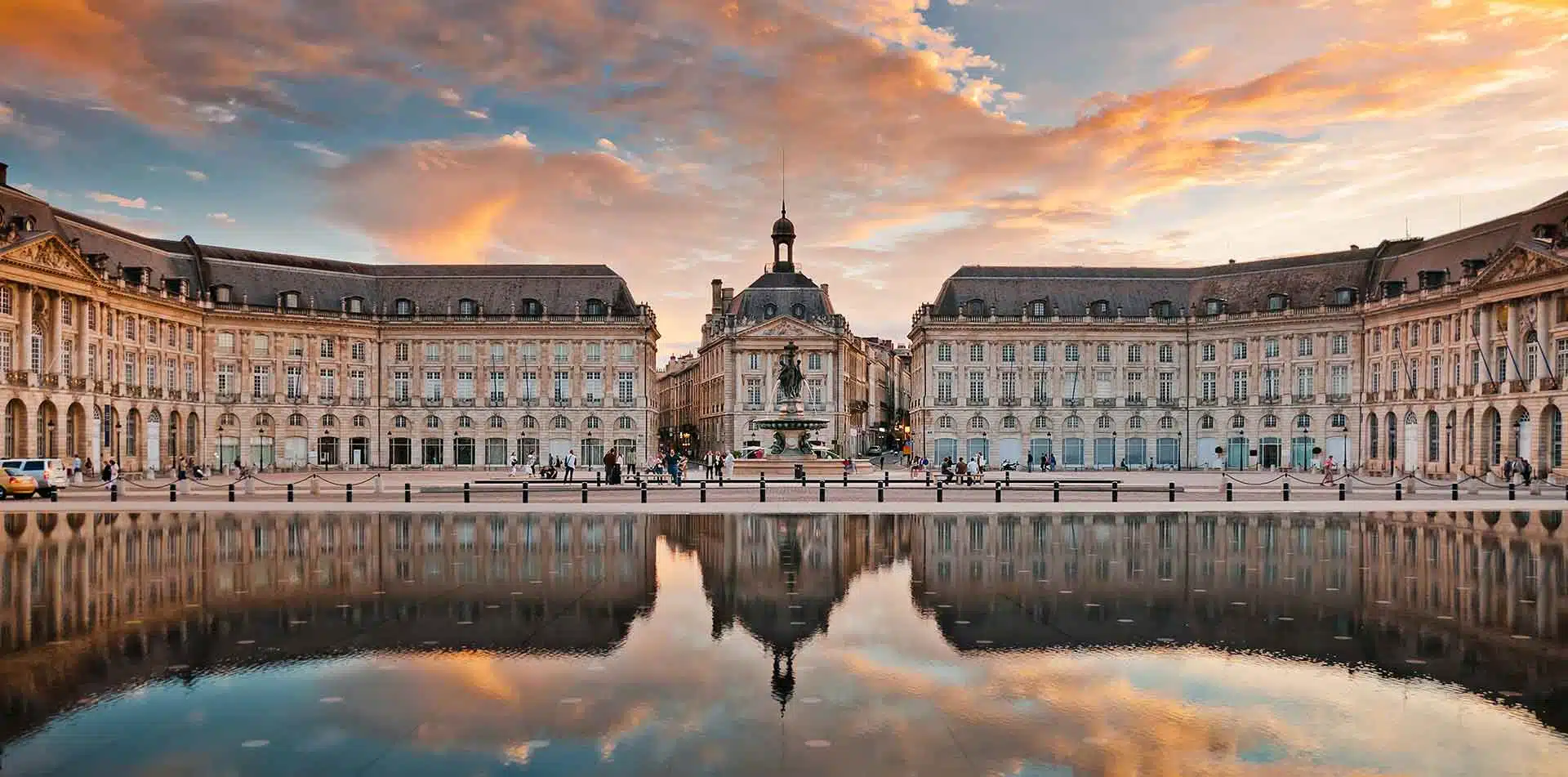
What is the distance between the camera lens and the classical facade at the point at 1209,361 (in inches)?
2945

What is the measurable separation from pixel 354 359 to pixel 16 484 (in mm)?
46685

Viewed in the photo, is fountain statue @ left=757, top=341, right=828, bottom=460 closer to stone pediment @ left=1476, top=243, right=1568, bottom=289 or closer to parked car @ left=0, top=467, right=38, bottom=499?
parked car @ left=0, top=467, right=38, bottom=499

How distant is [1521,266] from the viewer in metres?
61.9

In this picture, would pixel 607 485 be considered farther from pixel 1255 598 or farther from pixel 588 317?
pixel 588 317

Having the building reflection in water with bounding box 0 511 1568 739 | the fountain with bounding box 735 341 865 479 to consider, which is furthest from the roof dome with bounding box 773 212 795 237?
the building reflection in water with bounding box 0 511 1568 739

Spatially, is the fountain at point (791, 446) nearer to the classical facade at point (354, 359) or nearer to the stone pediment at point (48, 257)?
the classical facade at point (354, 359)

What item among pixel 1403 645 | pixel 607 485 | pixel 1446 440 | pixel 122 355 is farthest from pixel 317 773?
pixel 1446 440

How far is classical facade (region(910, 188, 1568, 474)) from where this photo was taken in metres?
74.8

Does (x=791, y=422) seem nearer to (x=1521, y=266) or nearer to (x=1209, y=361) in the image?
(x=1521, y=266)

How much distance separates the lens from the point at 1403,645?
1316 centimetres

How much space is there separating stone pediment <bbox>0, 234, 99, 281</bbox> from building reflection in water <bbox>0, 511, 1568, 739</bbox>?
125 feet

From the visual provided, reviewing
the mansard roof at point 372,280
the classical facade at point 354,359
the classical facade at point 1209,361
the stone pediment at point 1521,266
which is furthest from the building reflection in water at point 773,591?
the mansard roof at point 372,280

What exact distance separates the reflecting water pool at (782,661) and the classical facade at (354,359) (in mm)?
57825

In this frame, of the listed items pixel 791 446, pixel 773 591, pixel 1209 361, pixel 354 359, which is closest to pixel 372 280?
pixel 354 359
